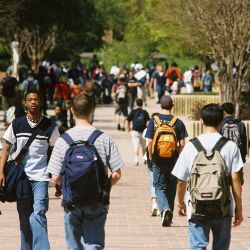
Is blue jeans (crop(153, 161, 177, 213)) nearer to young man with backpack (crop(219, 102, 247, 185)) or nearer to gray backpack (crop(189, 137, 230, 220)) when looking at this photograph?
young man with backpack (crop(219, 102, 247, 185))

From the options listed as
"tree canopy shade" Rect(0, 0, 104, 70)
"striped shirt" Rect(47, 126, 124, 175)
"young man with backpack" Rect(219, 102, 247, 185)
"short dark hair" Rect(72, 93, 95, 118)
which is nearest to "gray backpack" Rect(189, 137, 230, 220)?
"striped shirt" Rect(47, 126, 124, 175)

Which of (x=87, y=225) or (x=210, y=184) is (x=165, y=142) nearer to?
(x=87, y=225)

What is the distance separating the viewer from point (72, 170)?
27.4ft

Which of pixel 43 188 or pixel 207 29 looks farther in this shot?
pixel 207 29

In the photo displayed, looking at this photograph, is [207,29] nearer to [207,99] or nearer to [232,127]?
[207,99]

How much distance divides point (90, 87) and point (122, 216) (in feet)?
58.9

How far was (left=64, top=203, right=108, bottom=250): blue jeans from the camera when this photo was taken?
8.47 m

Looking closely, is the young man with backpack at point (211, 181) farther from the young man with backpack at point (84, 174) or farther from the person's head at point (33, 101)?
the person's head at point (33, 101)

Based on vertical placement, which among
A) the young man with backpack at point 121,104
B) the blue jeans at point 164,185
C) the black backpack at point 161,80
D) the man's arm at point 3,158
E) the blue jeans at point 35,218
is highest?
the man's arm at point 3,158

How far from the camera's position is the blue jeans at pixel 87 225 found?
8.47 meters

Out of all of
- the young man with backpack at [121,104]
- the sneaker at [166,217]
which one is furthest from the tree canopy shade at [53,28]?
the sneaker at [166,217]

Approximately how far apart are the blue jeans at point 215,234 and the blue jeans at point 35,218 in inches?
79.3

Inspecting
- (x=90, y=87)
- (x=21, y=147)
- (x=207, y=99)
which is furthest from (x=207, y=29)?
(x=21, y=147)

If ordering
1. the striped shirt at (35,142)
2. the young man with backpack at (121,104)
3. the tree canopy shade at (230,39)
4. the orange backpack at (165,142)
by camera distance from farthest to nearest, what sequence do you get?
the young man with backpack at (121,104), the tree canopy shade at (230,39), the orange backpack at (165,142), the striped shirt at (35,142)
